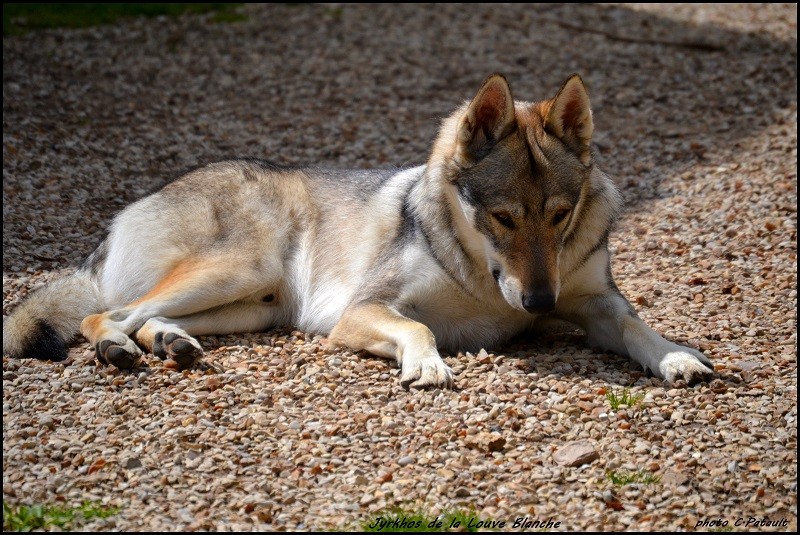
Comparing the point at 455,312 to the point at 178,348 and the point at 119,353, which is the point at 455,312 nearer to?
the point at 178,348

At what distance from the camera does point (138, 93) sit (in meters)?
10.8

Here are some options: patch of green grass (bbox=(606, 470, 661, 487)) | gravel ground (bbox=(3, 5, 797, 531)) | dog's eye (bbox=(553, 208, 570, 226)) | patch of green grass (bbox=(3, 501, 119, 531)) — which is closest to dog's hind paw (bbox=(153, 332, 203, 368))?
gravel ground (bbox=(3, 5, 797, 531))

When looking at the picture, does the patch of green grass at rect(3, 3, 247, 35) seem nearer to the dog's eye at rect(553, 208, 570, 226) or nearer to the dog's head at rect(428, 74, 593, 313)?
the dog's head at rect(428, 74, 593, 313)

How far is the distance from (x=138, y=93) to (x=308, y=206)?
5180 mm

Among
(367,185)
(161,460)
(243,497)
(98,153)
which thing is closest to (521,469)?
(243,497)

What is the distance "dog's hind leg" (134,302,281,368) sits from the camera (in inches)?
208

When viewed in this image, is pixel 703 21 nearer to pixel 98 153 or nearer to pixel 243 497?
pixel 98 153

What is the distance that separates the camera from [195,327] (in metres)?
5.85

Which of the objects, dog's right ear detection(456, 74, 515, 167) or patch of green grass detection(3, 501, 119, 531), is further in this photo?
dog's right ear detection(456, 74, 515, 167)

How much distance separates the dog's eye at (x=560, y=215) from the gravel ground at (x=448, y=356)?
0.87 m

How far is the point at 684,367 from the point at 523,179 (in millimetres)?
1401

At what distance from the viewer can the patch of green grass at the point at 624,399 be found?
4.72m

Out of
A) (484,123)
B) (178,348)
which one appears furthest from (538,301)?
(178,348)

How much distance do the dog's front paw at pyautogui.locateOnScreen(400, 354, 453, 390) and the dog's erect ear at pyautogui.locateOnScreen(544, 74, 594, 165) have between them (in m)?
1.53
